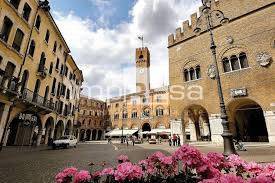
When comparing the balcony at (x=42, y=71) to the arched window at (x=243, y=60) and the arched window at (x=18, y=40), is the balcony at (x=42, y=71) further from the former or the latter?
the arched window at (x=243, y=60)

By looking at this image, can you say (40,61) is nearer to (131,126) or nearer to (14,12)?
(14,12)

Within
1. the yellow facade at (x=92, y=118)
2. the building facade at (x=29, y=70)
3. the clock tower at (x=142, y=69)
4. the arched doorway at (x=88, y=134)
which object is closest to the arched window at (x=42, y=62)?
the building facade at (x=29, y=70)

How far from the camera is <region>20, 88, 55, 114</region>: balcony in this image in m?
16.5

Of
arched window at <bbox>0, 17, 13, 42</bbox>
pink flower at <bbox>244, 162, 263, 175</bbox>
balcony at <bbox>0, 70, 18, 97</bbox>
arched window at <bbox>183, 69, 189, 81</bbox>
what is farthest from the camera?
arched window at <bbox>183, 69, 189, 81</bbox>

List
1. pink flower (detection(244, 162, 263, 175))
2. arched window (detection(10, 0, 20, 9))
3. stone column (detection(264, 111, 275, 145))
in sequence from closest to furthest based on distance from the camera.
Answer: pink flower (detection(244, 162, 263, 175)) < stone column (detection(264, 111, 275, 145)) < arched window (detection(10, 0, 20, 9))

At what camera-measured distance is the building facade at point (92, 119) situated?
5425cm

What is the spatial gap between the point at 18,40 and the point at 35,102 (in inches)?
229

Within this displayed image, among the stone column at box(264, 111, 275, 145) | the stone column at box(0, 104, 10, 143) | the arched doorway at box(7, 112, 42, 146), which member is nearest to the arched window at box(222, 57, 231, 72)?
the stone column at box(264, 111, 275, 145)

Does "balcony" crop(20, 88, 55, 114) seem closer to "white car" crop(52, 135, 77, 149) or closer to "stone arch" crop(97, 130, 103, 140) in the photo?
"white car" crop(52, 135, 77, 149)

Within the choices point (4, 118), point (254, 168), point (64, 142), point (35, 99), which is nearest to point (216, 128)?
point (64, 142)

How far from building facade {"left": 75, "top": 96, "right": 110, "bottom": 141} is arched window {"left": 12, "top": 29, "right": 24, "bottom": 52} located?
38.9 m

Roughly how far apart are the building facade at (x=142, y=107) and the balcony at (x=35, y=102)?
82.0ft

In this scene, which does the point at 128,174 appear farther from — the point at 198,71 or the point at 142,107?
the point at 142,107

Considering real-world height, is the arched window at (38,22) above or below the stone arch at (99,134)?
above
